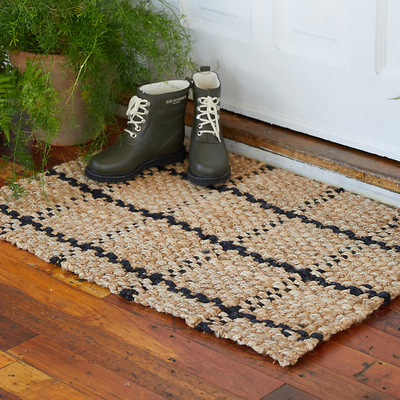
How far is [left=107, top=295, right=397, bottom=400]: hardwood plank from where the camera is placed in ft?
3.10

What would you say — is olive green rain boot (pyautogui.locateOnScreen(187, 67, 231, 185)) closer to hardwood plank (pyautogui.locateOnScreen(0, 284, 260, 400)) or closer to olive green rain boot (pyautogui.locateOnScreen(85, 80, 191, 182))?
olive green rain boot (pyautogui.locateOnScreen(85, 80, 191, 182))

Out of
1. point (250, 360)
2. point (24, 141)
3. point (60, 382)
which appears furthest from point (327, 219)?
point (24, 141)

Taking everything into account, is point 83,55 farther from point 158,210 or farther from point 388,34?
point 388,34

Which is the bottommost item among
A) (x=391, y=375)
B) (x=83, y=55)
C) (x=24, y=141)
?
(x=391, y=375)

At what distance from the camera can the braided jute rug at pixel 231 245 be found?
43.6 inches

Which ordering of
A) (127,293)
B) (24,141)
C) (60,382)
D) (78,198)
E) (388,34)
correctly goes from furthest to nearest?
(24,141)
(78,198)
(388,34)
(127,293)
(60,382)

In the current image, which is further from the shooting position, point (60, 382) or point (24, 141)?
point (24, 141)

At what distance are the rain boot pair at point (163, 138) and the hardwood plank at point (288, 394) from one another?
0.76 m

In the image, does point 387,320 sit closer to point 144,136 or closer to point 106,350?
point 106,350

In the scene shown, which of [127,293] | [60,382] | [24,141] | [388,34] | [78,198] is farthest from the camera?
[24,141]

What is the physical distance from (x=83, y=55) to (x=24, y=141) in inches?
12.4

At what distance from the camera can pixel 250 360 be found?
1.01 meters

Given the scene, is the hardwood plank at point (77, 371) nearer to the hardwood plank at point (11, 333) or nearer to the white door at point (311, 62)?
the hardwood plank at point (11, 333)

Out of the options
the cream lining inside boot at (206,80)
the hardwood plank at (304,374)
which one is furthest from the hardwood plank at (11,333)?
the cream lining inside boot at (206,80)
